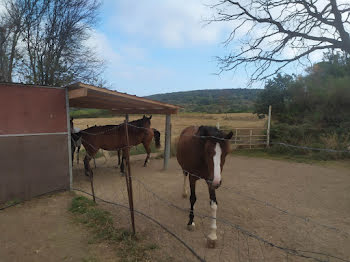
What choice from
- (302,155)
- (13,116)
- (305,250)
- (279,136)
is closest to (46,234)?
(13,116)

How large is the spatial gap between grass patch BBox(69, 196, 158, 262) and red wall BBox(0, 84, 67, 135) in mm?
1962

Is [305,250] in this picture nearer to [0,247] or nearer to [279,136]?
[0,247]

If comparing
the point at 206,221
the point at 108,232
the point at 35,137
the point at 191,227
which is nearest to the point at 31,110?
the point at 35,137

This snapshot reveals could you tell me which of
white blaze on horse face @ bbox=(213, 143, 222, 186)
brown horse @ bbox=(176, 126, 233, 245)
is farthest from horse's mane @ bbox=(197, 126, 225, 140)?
white blaze on horse face @ bbox=(213, 143, 222, 186)

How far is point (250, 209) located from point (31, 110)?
5150 millimetres

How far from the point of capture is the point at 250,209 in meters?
4.54

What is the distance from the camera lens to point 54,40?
1002cm

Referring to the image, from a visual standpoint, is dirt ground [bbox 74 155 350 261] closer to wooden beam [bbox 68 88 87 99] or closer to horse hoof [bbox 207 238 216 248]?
horse hoof [bbox 207 238 216 248]

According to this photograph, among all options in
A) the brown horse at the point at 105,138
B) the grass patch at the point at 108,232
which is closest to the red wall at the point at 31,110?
the brown horse at the point at 105,138

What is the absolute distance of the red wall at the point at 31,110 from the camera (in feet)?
15.9

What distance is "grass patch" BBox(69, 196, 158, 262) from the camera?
294cm

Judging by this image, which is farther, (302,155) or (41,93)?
(302,155)

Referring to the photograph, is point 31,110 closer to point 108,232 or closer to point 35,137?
point 35,137

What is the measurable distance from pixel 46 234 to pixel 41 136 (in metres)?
2.53
